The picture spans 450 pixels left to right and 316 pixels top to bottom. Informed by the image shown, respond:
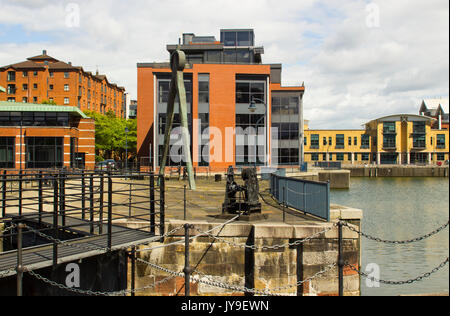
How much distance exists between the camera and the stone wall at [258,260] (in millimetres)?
9367

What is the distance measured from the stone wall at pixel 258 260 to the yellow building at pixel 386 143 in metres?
93.3

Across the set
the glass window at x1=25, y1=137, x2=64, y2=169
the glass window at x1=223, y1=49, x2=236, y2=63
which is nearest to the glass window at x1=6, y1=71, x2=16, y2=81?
the glass window at x1=223, y1=49, x2=236, y2=63

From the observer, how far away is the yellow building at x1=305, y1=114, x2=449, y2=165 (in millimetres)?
98812

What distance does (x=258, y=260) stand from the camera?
953cm

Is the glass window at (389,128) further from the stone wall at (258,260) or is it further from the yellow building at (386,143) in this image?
the stone wall at (258,260)

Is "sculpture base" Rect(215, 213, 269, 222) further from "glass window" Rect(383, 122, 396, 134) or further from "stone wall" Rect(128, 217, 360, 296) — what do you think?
"glass window" Rect(383, 122, 396, 134)

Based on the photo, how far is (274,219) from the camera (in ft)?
38.0

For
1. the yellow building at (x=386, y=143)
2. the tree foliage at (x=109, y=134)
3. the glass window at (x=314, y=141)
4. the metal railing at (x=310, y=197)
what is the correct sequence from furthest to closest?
the glass window at (x=314, y=141) → the yellow building at (x=386, y=143) → the tree foliage at (x=109, y=134) → the metal railing at (x=310, y=197)

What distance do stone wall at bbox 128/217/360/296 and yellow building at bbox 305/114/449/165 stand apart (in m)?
93.3

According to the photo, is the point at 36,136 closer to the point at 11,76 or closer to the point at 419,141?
the point at 11,76

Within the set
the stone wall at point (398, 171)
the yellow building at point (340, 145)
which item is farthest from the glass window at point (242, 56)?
the yellow building at point (340, 145)

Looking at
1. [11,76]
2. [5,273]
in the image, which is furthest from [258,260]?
[11,76]
